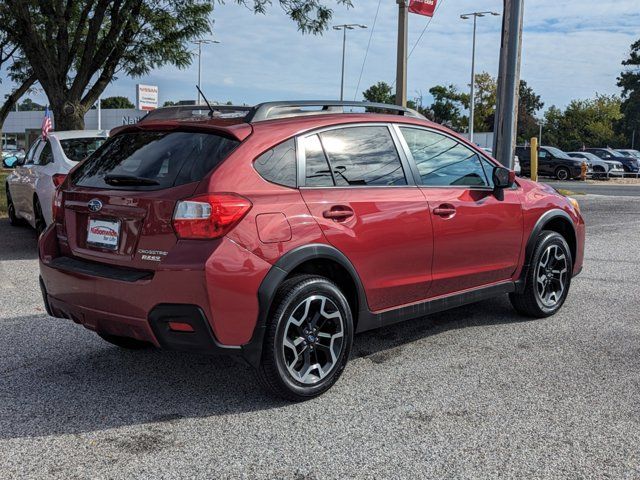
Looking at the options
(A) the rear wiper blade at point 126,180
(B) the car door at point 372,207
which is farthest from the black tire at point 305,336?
(A) the rear wiper blade at point 126,180

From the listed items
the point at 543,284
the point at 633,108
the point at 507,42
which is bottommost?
the point at 543,284

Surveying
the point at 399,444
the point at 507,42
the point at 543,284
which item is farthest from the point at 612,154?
the point at 399,444

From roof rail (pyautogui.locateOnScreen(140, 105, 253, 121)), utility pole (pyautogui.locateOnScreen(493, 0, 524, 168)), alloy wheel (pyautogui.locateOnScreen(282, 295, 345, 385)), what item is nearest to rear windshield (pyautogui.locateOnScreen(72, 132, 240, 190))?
roof rail (pyautogui.locateOnScreen(140, 105, 253, 121))

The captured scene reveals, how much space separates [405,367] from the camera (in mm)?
4668

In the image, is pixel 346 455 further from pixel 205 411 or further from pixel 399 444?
pixel 205 411

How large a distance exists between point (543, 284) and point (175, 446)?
3608mm

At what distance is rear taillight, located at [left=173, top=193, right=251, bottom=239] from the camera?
366 cm

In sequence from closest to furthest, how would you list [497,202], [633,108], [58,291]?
1. [58,291]
2. [497,202]
3. [633,108]

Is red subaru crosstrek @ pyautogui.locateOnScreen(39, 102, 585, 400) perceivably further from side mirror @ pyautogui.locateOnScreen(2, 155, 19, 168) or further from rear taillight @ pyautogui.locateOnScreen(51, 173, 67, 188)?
side mirror @ pyautogui.locateOnScreen(2, 155, 19, 168)

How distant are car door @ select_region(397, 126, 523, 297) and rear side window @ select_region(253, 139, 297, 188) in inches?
40.4

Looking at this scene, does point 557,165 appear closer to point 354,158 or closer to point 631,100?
point 354,158

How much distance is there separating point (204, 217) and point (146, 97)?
2519 cm

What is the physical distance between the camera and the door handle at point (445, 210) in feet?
15.7

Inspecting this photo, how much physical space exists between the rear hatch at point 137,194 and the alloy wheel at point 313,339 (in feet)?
2.74
